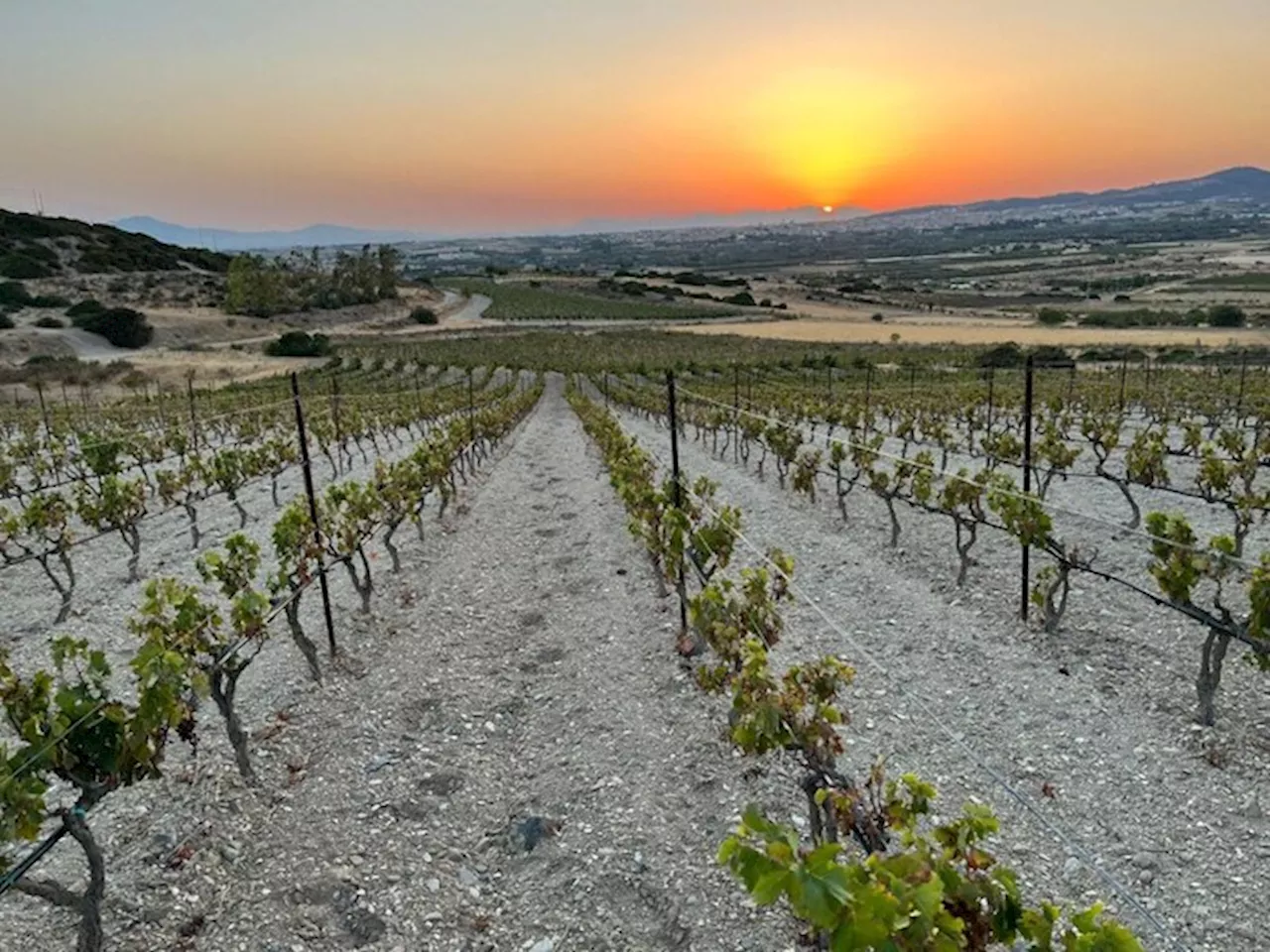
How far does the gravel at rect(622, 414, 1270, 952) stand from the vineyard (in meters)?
0.03

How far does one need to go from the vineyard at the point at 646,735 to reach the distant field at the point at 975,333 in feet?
187

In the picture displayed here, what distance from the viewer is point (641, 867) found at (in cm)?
541

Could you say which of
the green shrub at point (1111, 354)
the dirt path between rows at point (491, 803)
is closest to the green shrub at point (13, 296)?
the dirt path between rows at point (491, 803)

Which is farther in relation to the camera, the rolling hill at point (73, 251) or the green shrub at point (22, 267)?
the rolling hill at point (73, 251)

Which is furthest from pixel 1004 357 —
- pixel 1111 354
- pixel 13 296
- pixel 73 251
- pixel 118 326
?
pixel 73 251

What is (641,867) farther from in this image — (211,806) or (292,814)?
(211,806)

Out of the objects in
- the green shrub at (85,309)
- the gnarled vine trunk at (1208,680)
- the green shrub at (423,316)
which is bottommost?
the gnarled vine trunk at (1208,680)

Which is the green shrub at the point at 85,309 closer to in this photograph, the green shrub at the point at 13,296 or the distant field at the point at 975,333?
the green shrub at the point at 13,296

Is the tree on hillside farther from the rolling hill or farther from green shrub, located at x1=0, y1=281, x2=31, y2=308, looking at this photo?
green shrub, located at x1=0, y1=281, x2=31, y2=308

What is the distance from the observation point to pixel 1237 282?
100938mm

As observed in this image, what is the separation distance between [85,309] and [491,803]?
7218cm

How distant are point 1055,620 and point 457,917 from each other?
21.1 ft

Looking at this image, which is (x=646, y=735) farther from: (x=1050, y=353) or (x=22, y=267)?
(x=22, y=267)

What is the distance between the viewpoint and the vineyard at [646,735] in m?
4.69
